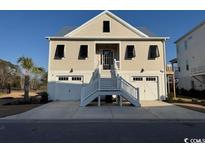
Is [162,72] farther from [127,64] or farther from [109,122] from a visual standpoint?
[109,122]

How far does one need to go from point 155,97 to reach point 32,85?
113 ft

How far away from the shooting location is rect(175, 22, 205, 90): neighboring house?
22.5 m

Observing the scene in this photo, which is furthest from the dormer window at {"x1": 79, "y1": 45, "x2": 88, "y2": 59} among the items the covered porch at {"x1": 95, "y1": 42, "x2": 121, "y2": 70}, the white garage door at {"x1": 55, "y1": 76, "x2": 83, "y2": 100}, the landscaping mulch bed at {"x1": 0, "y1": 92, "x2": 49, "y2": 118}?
the landscaping mulch bed at {"x1": 0, "y1": 92, "x2": 49, "y2": 118}

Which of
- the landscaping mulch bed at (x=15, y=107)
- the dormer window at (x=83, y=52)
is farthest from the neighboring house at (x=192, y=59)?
the landscaping mulch bed at (x=15, y=107)

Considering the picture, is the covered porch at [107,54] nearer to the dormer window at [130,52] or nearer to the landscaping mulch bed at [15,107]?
the dormer window at [130,52]

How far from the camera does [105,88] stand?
13.8 m

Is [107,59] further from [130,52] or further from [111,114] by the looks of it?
[111,114]

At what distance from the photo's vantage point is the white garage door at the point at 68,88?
58.4 ft

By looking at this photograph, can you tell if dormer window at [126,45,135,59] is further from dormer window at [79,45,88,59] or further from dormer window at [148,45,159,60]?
dormer window at [79,45,88,59]

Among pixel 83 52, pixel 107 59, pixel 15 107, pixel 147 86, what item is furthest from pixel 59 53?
pixel 147 86

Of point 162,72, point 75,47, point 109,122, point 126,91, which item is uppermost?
point 75,47

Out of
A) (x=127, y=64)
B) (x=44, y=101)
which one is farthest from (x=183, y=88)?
(x=44, y=101)

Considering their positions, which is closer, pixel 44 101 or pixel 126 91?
pixel 126 91

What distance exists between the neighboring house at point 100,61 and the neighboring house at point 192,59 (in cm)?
739
